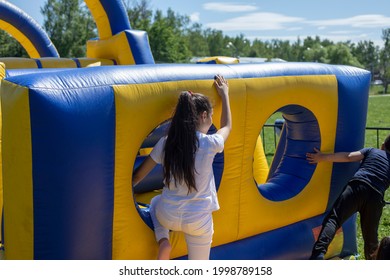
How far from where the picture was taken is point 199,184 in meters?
3.07

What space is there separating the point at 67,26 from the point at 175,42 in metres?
10.3

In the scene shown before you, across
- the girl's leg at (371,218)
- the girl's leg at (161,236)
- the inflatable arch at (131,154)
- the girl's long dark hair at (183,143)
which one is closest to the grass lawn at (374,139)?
the girl's leg at (371,218)

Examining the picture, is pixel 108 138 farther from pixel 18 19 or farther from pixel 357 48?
pixel 357 48

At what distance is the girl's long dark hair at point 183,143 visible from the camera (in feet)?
9.83

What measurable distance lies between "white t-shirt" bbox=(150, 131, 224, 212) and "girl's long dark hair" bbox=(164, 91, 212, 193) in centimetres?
4

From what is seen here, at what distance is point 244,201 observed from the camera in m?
3.85

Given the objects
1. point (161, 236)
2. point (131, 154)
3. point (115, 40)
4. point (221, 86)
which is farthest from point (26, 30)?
point (161, 236)

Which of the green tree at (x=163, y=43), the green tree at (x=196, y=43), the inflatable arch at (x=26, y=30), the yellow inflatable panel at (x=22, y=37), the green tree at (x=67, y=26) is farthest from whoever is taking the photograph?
the green tree at (x=196, y=43)

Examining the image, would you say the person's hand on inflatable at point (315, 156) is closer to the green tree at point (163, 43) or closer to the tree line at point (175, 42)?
the tree line at point (175, 42)

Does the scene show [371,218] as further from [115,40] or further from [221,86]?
[115,40]

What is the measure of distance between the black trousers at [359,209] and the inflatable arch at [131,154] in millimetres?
404

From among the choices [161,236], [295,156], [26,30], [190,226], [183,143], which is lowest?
[161,236]
